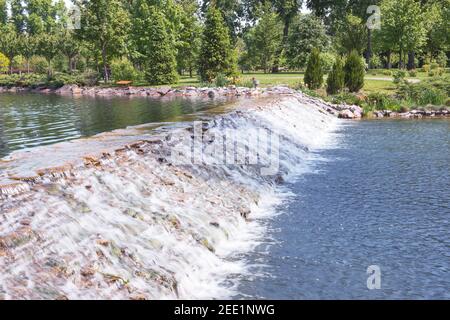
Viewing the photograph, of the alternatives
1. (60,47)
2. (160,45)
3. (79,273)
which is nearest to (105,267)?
(79,273)

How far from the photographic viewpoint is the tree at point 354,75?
127 feet

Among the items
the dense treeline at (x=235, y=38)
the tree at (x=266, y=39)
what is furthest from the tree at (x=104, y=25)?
the tree at (x=266, y=39)

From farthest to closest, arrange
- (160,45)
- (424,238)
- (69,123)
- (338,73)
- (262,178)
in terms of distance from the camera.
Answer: (160,45) → (338,73) → (69,123) → (262,178) → (424,238)

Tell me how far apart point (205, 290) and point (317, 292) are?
194 centimetres

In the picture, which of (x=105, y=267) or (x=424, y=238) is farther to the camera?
(x=424, y=238)

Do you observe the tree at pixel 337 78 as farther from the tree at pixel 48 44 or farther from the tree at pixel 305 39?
the tree at pixel 48 44

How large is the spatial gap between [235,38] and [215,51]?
2725cm

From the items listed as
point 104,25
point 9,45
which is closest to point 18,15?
point 9,45

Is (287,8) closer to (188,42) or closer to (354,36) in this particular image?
(354,36)

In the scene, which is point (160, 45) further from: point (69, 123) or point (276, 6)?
point (69, 123)

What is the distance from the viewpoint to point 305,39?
2213 inches

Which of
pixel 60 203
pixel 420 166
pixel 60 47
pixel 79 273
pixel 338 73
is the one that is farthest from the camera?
pixel 60 47

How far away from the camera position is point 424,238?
10.4 meters

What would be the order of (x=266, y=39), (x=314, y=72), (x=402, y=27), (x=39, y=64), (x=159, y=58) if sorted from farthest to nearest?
(x=39, y=64) < (x=266, y=39) < (x=159, y=58) < (x=402, y=27) < (x=314, y=72)
